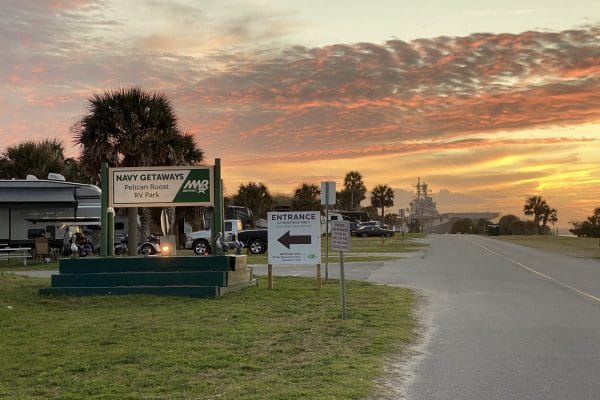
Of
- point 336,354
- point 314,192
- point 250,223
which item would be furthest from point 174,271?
point 314,192

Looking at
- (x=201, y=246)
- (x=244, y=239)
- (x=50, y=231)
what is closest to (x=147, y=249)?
(x=50, y=231)

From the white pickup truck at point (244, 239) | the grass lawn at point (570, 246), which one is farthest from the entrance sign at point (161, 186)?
the grass lawn at point (570, 246)

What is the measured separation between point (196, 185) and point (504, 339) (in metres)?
8.80

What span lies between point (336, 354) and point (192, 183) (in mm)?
8682

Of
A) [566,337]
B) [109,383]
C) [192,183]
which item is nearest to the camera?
[109,383]

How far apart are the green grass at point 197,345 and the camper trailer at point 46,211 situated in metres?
16.0

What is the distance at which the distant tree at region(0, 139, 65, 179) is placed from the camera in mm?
42469

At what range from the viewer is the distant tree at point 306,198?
8944 centimetres

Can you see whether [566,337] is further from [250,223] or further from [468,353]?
[250,223]

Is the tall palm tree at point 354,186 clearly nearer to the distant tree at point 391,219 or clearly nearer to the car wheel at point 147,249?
the distant tree at point 391,219

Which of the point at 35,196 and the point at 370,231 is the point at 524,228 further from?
the point at 35,196

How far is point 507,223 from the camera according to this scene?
104562 millimetres

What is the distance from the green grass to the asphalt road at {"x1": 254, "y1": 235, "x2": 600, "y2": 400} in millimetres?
591

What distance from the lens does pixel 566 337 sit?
9.73 meters
